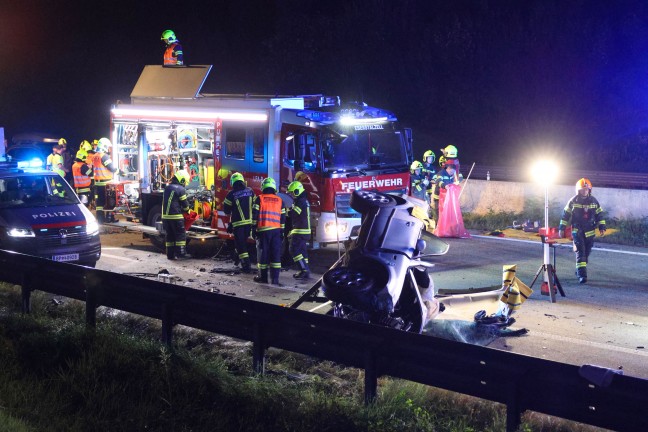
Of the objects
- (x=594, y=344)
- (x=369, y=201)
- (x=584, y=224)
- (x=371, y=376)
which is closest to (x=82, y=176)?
→ (x=584, y=224)

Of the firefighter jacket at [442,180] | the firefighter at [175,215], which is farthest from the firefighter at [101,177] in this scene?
the firefighter jacket at [442,180]

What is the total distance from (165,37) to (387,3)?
2535 centimetres

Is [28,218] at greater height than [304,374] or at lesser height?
greater

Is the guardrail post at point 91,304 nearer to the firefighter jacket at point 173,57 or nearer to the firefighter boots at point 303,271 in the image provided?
the firefighter boots at point 303,271

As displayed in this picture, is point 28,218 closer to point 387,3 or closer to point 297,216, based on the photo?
point 297,216

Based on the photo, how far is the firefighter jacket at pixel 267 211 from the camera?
12.2 meters

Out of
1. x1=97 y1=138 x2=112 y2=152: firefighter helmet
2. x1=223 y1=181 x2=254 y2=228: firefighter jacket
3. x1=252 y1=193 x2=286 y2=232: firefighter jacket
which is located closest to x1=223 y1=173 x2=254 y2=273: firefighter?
x1=223 y1=181 x2=254 y2=228: firefighter jacket

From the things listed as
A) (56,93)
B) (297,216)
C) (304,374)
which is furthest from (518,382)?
(56,93)

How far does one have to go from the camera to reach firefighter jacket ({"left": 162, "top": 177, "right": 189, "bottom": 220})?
559 inches

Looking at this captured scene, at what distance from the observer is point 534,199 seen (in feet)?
60.6

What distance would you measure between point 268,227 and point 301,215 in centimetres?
63

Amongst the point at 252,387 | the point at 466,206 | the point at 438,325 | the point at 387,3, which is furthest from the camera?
the point at 387,3

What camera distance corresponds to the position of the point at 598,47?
126ft

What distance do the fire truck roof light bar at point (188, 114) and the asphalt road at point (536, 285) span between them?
2491 millimetres
